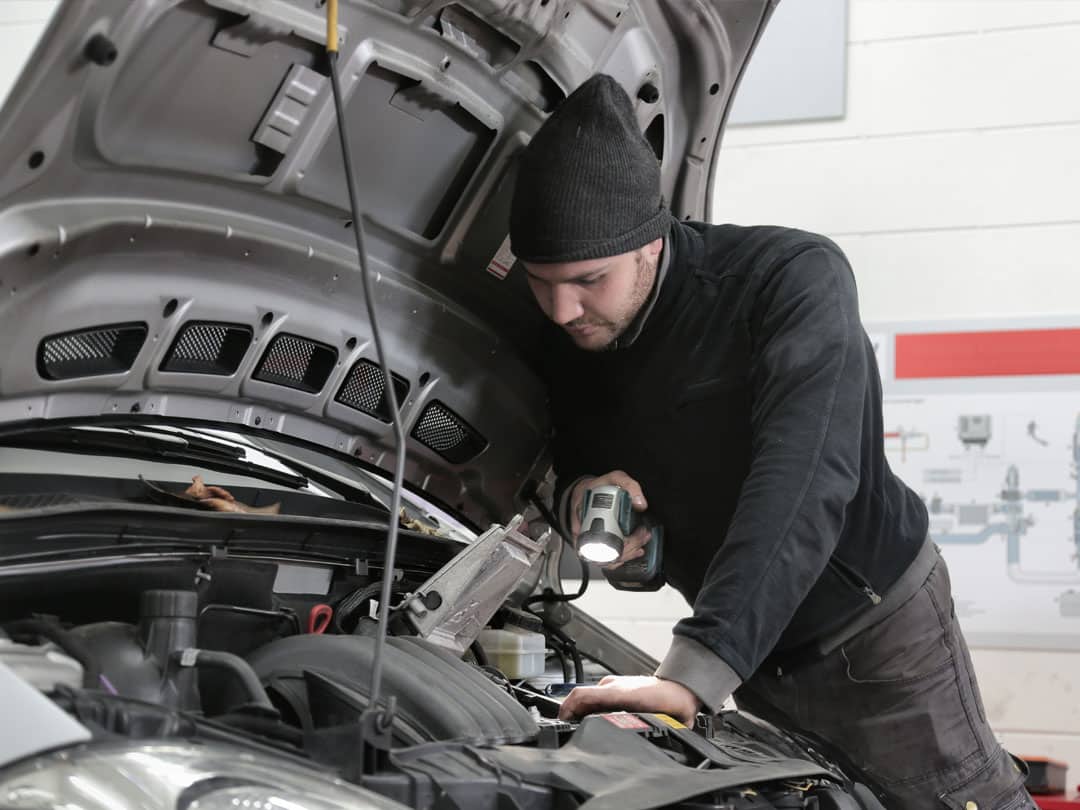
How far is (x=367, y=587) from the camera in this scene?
156cm

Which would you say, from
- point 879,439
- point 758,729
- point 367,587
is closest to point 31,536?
point 367,587

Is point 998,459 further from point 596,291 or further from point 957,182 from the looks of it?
point 596,291

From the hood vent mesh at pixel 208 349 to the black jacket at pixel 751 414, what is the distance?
1.92 ft

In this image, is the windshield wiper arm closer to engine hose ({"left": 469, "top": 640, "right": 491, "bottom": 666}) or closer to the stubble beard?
engine hose ({"left": 469, "top": 640, "right": 491, "bottom": 666})

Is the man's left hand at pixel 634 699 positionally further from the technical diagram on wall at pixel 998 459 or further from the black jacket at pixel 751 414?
the technical diagram on wall at pixel 998 459

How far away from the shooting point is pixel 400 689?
1.19 metres

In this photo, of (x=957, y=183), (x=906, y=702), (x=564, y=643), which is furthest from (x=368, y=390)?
(x=957, y=183)

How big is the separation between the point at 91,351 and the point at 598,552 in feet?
2.54

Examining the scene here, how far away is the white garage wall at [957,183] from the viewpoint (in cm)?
396

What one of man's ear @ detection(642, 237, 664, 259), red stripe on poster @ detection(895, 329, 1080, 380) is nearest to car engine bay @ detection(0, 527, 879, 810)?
man's ear @ detection(642, 237, 664, 259)

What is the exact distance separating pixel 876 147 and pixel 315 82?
317cm

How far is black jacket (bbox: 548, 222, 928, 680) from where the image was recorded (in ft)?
5.06

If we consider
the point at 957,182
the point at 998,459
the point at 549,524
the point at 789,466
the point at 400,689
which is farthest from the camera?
the point at 957,182

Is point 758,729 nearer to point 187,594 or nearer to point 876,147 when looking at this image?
point 187,594
